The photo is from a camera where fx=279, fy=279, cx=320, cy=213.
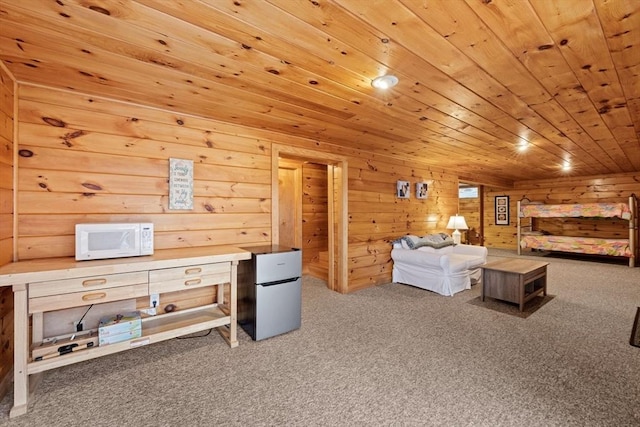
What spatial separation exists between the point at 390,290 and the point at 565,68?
10.3 ft

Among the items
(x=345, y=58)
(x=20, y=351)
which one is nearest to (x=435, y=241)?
(x=345, y=58)

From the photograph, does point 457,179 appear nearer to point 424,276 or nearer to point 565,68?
point 424,276

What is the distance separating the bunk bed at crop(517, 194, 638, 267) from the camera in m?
5.79

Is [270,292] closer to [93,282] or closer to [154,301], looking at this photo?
[154,301]

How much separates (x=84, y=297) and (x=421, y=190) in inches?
188

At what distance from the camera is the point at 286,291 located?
2631 millimetres

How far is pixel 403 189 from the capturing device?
4.72 metres

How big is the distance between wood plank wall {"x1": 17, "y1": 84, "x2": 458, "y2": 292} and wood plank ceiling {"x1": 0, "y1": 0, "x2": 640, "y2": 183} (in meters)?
0.17

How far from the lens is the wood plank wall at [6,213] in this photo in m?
1.78

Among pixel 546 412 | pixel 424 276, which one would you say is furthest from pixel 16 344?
pixel 424 276

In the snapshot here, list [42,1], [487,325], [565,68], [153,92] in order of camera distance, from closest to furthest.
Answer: [42,1]
[565,68]
[153,92]
[487,325]

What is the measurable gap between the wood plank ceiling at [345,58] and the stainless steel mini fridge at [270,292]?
4.47 ft

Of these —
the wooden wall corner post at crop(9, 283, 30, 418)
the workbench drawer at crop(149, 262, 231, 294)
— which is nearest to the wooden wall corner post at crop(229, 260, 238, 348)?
the workbench drawer at crop(149, 262, 231, 294)

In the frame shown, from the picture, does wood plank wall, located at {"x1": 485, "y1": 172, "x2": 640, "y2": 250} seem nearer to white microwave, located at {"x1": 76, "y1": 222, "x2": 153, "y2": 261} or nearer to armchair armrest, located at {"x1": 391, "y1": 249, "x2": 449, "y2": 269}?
armchair armrest, located at {"x1": 391, "y1": 249, "x2": 449, "y2": 269}
